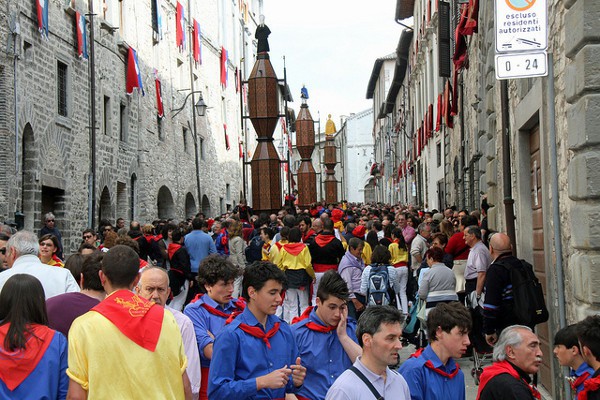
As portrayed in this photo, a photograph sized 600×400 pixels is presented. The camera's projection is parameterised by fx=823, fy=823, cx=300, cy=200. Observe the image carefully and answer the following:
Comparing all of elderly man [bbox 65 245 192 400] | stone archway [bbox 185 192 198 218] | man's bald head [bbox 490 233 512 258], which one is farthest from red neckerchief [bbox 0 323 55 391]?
stone archway [bbox 185 192 198 218]

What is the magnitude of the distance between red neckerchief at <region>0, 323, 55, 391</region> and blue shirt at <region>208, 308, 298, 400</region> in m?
0.82

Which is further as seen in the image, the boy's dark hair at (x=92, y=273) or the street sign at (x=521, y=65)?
the street sign at (x=521, y=65)

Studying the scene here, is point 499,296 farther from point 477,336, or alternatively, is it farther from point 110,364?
point 110,364

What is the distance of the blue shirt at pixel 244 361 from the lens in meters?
3.94

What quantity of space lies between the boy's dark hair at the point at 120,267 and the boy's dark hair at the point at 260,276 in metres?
0.63

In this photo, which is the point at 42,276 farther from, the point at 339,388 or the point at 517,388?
the point at 517,388

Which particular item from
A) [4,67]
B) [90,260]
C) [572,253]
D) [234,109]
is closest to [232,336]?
[90,260]

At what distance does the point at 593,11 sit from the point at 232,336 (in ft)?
11.1

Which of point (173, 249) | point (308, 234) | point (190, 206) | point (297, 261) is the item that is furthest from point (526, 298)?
point (190, 206)

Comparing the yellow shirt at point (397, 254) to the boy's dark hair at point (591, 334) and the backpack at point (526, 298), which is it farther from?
the boy's dark hair at point (591, 334)

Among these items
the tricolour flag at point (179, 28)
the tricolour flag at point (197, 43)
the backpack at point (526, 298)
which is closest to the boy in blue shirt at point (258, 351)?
the backpack at point (526, 298)

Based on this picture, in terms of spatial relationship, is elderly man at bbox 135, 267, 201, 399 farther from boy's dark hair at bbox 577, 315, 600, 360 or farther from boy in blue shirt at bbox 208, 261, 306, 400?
boy's dark hair at bbox 577, 315, 600, 360

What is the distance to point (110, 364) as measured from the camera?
349 centimetres

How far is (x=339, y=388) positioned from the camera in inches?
138
